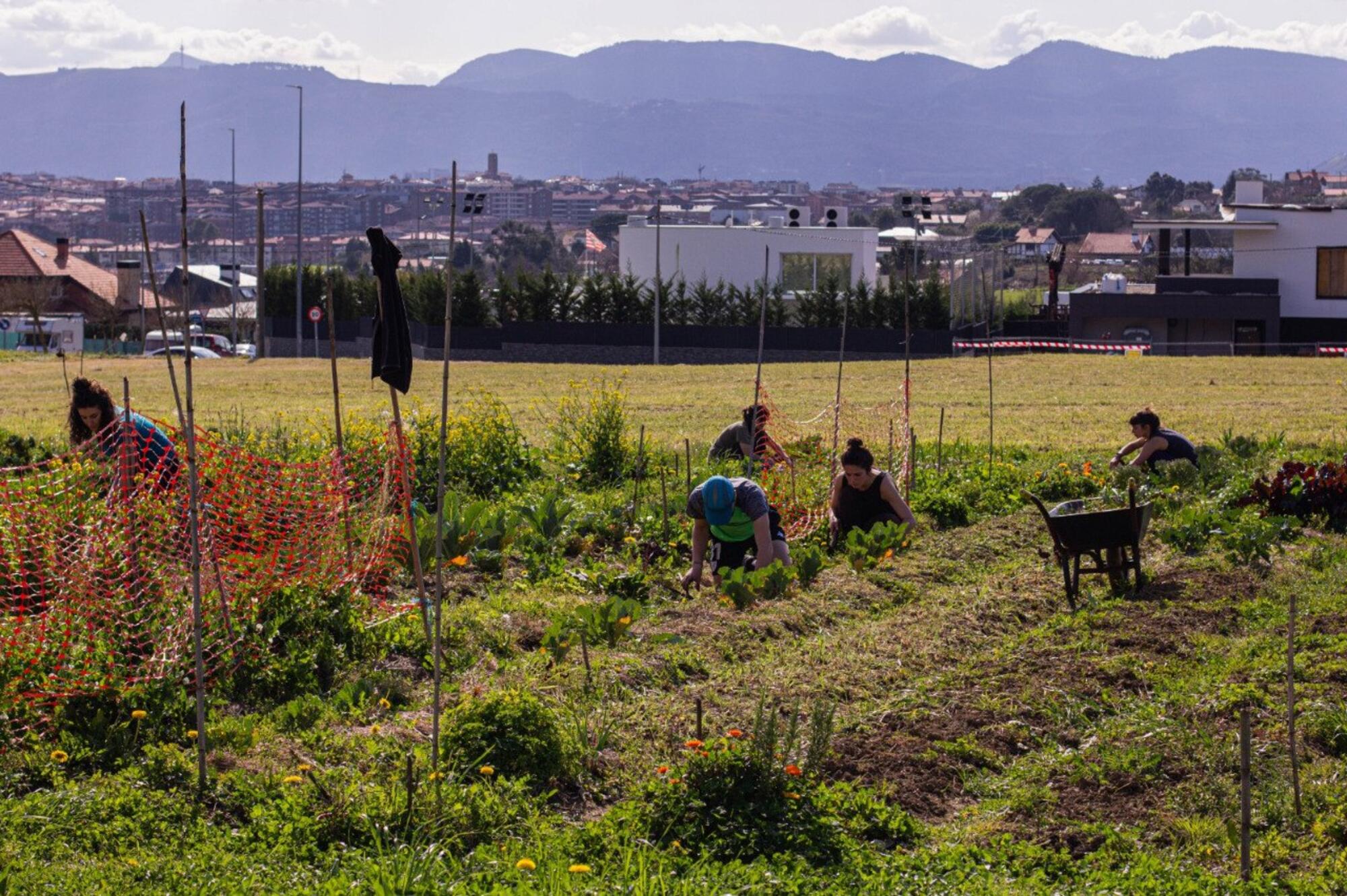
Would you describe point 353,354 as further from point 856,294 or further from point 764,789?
point 764,789

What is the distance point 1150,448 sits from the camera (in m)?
13.9

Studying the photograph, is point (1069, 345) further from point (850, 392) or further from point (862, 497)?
point (862, 497)

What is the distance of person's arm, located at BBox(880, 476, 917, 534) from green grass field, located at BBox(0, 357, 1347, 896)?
277 mm

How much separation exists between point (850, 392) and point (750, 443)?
56.1ft

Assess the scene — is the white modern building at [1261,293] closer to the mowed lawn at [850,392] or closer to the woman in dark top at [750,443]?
the mowed lawn at [850,392]

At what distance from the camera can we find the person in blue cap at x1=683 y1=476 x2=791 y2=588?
9.90 meters

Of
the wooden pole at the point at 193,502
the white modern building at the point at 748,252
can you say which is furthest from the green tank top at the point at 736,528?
the white modern building at the point at 748,252

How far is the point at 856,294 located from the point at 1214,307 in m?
13.9

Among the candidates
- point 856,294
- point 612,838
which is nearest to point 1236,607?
point 612,838

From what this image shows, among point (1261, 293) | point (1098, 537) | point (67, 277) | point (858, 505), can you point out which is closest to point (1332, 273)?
point (1261, 293)

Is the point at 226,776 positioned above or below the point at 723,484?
below

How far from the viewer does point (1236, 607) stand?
893cm

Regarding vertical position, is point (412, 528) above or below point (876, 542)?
above

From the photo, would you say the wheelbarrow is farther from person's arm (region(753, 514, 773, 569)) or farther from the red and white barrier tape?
the red and white barrier tape
